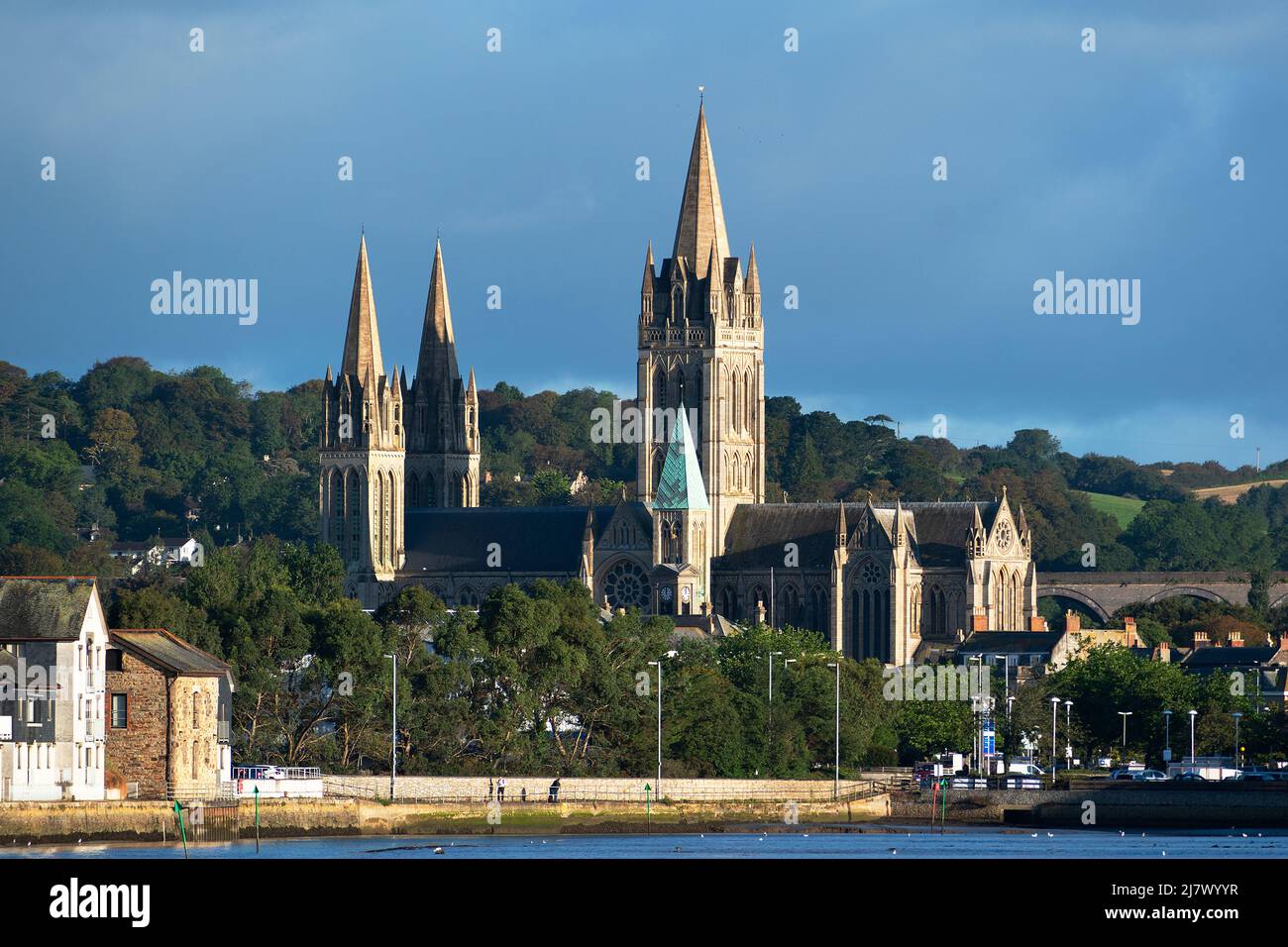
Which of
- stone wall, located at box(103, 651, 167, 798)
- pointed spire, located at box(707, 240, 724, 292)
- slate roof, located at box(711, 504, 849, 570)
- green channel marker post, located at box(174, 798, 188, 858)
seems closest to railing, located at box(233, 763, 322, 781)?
stone wall, located at box(103, 651, 167, 798)

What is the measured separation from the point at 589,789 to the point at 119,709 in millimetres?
15817

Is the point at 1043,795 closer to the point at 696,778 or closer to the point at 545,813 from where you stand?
the point at 696,778

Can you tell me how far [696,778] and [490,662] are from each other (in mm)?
7044

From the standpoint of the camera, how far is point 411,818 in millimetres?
81250

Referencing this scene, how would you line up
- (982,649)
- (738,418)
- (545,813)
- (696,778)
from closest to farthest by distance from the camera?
(545,813), (696,778), (982,649), (738,418)

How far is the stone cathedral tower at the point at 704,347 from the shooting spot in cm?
15788

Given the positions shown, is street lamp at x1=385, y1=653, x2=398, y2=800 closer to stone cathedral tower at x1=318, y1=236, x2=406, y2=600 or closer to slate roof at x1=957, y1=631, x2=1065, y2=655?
slate roof at x1=957, y1=631, x2=1065, y2=655

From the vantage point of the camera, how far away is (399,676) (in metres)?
92.7

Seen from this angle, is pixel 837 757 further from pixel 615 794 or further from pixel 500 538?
pixel 500 538

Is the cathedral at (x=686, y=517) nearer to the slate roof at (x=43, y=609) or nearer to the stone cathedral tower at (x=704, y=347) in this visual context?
the stone cathedral tower at (x=704, y=347)

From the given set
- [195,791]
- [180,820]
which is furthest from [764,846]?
[180,820]

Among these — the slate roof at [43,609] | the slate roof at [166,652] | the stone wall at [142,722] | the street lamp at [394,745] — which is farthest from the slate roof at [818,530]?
the slate roof at [43,609]

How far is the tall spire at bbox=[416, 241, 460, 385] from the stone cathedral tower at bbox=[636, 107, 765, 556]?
1343cm
